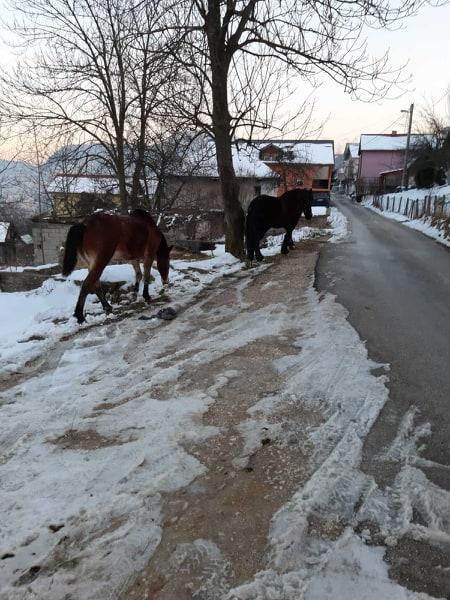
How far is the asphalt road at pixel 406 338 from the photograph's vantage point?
2.61 metres

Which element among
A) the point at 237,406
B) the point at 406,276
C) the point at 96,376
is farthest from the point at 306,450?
the point at 406,276

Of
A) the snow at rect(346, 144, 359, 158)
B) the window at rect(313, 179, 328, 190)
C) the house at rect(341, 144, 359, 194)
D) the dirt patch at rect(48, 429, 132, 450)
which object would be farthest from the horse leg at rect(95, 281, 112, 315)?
the snow at rect(346, 144, 359, 158)

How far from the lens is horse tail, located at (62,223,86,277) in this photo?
628 cm

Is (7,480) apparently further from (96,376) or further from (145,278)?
(145,278)

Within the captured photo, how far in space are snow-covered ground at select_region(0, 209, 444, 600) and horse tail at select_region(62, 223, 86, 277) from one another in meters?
1.54

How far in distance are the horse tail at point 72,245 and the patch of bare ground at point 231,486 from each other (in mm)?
2719

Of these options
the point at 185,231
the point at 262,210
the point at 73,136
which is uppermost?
the point at 73,136

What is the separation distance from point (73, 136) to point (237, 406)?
48.9 feet

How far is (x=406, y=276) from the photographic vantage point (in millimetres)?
8703

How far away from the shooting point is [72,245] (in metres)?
6.34

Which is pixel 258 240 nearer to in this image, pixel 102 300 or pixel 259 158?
pixel 102 300

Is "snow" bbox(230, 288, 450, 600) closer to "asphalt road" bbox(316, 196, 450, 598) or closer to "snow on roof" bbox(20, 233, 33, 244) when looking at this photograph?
"asphalt road" bbox(316, 196, 450, 598)

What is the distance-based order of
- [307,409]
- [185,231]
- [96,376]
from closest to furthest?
[307,409], [96,376], [185,231]

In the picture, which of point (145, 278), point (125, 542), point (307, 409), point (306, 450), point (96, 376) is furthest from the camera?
point (145, 278)
